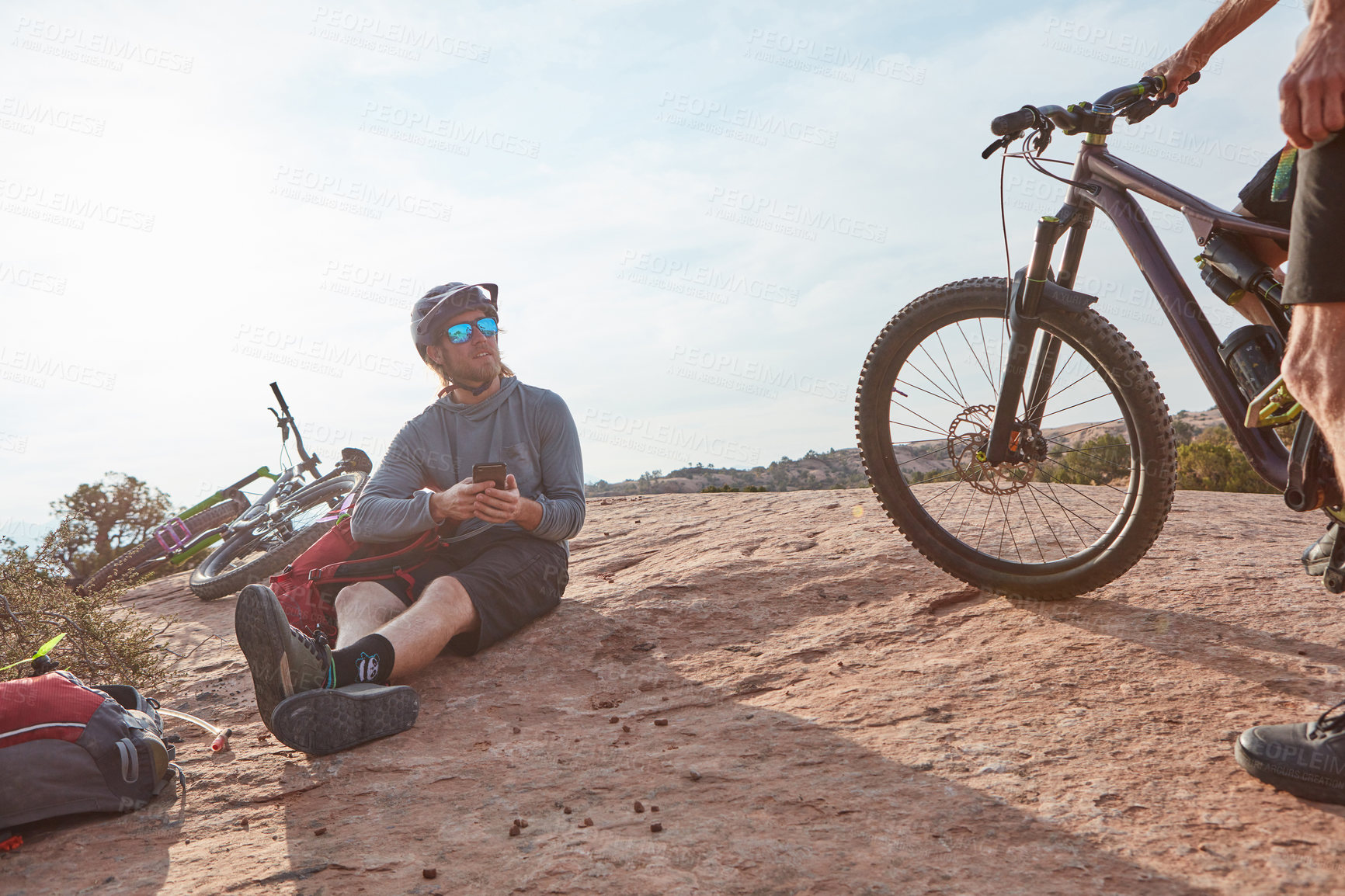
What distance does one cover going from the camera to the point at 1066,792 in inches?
71.8

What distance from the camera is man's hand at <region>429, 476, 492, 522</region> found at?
10.8 feet

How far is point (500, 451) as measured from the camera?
12.3 ft

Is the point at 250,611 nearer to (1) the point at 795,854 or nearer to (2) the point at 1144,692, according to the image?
(1) the point at 795,854

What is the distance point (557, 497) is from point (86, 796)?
6.37ft

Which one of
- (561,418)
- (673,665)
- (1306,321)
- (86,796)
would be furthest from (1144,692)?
(86,796)

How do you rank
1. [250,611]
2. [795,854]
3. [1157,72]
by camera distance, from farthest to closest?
1. [1157,72]
2. [250,611]
3. [795,854]

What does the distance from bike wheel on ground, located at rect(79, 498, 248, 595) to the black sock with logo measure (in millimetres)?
6337

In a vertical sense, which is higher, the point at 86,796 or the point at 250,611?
the point at 250,611

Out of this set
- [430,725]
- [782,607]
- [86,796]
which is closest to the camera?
[86,796]

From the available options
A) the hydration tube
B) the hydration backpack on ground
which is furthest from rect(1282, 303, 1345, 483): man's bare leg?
the hydration tube

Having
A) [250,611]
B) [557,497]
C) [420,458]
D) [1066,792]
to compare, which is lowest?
[1066,792]

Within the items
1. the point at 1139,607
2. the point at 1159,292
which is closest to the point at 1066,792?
the point at 1139,607

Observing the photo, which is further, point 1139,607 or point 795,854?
point 1139,607

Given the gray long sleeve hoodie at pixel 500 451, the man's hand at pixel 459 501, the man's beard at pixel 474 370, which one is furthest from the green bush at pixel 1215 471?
the man's hand at pixel 459 501
